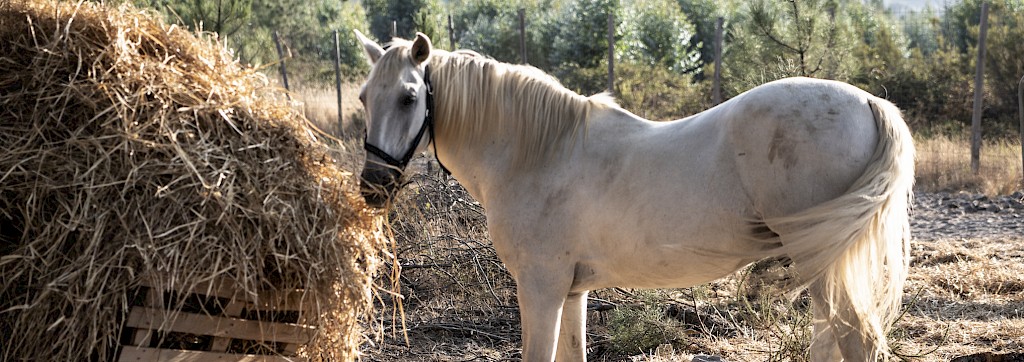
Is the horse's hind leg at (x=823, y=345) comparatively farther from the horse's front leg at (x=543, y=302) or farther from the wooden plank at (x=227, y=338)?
the wooden plank at (x=227, y=338)

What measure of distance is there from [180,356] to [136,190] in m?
0.57

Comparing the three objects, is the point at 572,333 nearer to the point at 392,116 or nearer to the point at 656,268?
the point at 656,268

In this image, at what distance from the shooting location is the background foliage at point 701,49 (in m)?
10.0

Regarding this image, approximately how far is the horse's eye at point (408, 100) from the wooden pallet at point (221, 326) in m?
0.76

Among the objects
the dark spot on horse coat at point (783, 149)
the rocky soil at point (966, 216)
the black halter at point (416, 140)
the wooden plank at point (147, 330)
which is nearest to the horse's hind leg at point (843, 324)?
the dark spot on horse coat at point (783, 149)

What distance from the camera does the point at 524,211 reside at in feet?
10.5

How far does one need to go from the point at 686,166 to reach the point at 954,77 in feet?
43.1

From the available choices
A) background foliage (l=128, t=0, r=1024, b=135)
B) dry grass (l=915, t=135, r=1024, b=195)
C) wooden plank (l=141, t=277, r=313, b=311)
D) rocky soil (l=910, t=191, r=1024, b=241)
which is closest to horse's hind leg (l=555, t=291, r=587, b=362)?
wooden plank (l=141, t=277, r=313, b=311)

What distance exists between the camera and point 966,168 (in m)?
9.57

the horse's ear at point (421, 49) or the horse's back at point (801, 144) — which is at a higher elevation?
the horse's ear at point (421, 49)

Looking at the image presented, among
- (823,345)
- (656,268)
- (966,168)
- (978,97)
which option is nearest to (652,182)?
(656,268)

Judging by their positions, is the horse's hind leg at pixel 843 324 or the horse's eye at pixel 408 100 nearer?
the horse's hind leg at pixel 843 324

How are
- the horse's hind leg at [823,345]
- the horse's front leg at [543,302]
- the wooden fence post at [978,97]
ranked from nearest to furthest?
the horse's front leg at [543,302]
the horse's hind leg at [823,345]
the wooden fence post at [978,97]

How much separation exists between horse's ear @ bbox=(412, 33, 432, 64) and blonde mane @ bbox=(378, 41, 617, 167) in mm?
84
